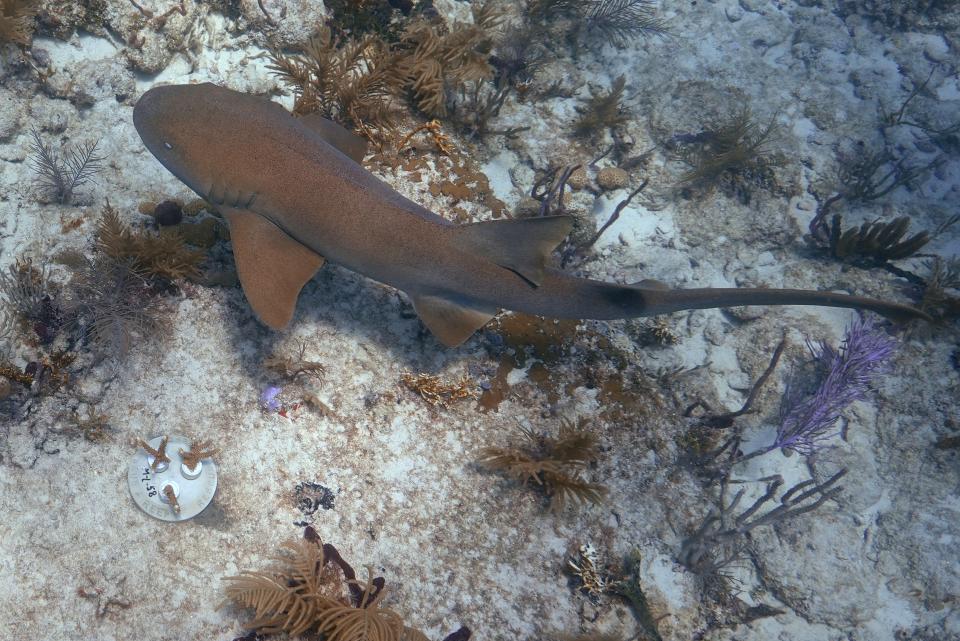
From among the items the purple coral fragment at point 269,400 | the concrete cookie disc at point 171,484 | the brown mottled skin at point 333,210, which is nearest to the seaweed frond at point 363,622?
the concrete cookie disc at point 171,484

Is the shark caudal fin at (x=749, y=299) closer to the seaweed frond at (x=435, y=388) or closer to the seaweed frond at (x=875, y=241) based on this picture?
the seaweed frond at (x=435, y=388)

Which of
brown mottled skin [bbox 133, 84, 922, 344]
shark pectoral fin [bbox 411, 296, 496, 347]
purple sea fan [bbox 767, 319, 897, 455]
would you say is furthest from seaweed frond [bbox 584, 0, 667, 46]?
shark pectoral fin [bbox 411, 296, 496, 347]

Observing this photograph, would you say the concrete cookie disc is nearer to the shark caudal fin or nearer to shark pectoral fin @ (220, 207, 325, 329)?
shark pectoral fin @ (220, 207, 325, 329)

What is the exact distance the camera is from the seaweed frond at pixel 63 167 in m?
4.70

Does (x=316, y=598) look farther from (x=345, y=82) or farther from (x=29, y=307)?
(x=345, y=82)

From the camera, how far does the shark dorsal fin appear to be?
4.40m

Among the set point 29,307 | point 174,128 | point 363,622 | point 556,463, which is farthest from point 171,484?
point 556,463

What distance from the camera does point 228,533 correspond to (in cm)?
390

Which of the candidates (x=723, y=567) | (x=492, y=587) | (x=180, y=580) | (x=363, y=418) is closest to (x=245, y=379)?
(x=363, y=418)

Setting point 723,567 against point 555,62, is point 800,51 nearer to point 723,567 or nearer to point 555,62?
point 555,62

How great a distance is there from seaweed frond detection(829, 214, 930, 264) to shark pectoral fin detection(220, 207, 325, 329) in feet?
20.9

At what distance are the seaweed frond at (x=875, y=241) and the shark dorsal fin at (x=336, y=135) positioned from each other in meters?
5.83

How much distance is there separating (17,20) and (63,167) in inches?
67.2

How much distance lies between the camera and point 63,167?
484 centimetres
